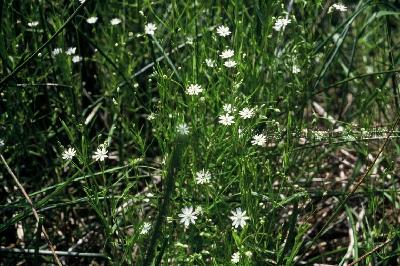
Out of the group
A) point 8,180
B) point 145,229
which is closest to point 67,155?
point 145,229

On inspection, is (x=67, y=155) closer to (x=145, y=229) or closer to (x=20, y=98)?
(x=145, y=229)

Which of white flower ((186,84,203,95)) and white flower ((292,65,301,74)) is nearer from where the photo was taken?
white flower ((186,84,203,95))

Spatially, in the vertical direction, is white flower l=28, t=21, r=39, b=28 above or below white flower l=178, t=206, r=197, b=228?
above

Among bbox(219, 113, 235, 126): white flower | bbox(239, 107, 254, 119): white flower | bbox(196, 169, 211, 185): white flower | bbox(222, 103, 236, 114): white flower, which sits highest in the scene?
bbox(222, 103, 236, 114): white flower

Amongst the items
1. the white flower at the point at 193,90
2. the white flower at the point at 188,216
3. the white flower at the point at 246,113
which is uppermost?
the white flower at the point at 193,90

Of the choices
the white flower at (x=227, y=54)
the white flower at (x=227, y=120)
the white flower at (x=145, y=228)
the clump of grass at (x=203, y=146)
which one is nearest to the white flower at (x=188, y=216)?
the clump of grass at (x=203, y=146)

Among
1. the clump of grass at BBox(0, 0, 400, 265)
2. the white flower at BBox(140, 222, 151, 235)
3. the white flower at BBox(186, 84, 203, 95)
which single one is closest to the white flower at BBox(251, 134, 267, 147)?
the clump of grass at BBox(0, 0, 400, 265)

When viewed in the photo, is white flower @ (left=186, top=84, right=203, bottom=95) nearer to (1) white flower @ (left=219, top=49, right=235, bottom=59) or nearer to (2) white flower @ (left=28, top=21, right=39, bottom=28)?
(1) white flower @ (left=219, top=49, right=235, bottom=59)

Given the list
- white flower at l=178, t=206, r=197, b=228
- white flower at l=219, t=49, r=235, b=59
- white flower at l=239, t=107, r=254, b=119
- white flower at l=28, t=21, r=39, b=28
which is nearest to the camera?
white flower at l=178, t=206, r=197, b=228

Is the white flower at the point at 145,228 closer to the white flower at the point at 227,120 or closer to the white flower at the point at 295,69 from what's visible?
the white flower at the point at 227,120
